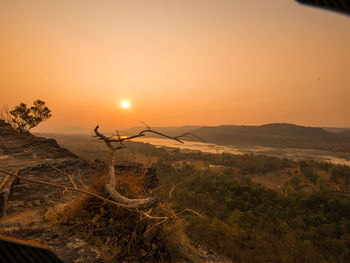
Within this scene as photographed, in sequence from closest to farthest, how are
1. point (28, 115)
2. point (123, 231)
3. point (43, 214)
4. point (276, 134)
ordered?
point (123, 231)
point (43, 214)
point (28, 115)
point (276, 134)

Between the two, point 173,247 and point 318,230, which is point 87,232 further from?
point 318,230

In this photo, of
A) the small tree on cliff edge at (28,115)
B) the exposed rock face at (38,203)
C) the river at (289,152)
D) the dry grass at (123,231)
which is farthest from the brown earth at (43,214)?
the river at (289,152)

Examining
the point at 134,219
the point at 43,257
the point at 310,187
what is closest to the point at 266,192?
the point at 310,187

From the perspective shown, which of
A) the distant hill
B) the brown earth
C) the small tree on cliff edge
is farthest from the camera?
the distant hill

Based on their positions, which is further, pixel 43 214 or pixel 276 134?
pixel 276 134

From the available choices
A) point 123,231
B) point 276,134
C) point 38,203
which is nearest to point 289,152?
point 123,231

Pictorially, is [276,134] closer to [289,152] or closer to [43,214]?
[289,152]

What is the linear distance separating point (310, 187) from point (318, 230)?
10.6 meters

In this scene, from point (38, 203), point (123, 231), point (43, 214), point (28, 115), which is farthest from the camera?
point (28, 115)

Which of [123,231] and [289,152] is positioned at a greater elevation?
[123,231]

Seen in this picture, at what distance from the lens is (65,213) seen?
369 cm

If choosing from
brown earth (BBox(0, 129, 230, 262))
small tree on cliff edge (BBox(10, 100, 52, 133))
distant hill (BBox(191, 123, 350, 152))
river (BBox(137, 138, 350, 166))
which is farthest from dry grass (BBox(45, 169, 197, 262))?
distant hill (BBox(191, 123, 350, 152))

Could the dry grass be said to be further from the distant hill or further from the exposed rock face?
the distant hill

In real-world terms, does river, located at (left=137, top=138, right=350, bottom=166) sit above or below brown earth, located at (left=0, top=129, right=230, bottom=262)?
below
